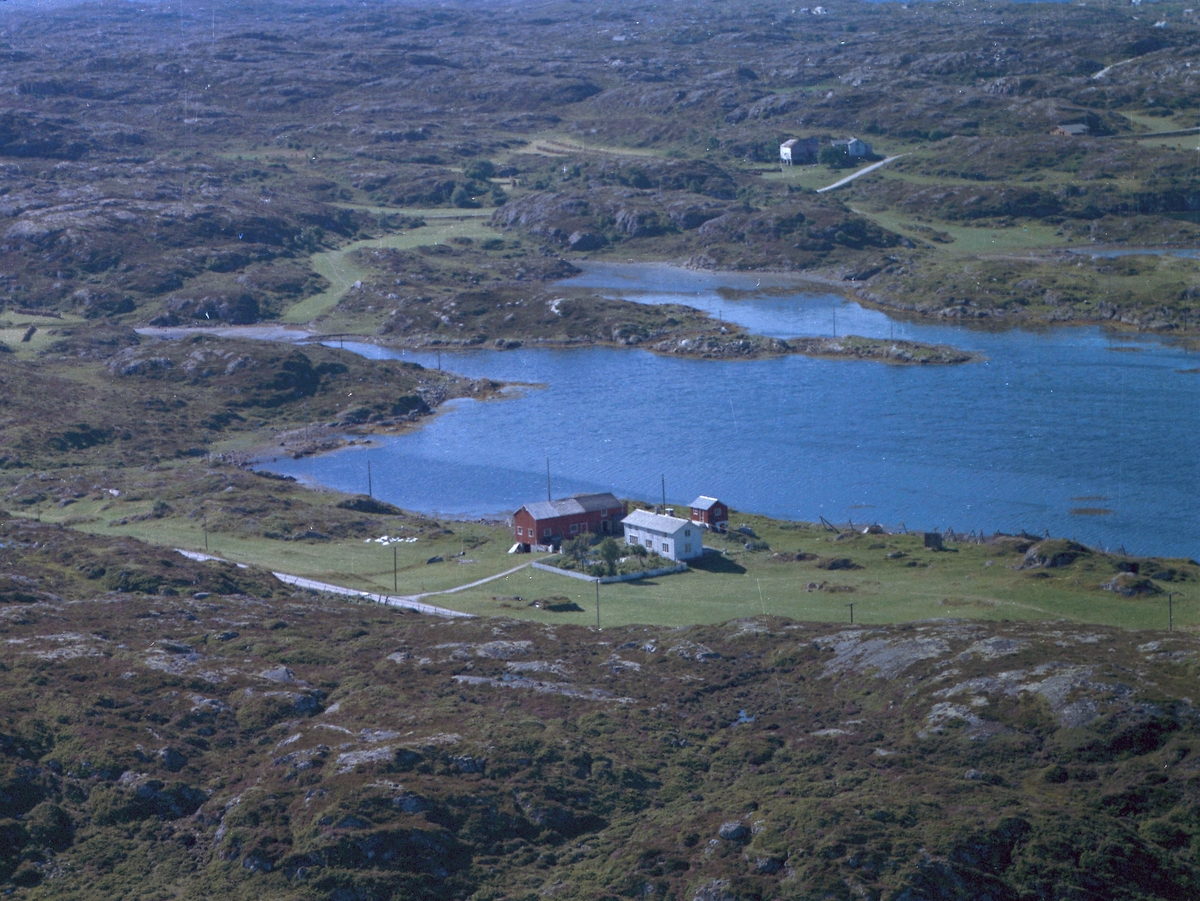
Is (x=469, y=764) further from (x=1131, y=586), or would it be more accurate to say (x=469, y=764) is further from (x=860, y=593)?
(x=1131, y=586)

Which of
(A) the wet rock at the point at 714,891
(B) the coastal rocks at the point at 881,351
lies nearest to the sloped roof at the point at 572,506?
(A) the wet rock at the point at 714,891

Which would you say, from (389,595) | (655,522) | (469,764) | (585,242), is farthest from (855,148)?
(469,764)

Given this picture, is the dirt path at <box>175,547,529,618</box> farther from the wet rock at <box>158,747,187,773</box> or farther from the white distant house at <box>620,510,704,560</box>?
the wet rock at <box>158,747,187,773</box>

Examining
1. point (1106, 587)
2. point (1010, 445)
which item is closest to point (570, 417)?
point (1010, 445)

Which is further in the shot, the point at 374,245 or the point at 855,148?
the point at 855,148

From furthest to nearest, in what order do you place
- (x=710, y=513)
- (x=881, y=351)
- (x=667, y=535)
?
(x=881, y=351), (x=710, y=513), (x=667, y=535)

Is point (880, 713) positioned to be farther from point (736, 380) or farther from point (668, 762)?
point (736, 380)
